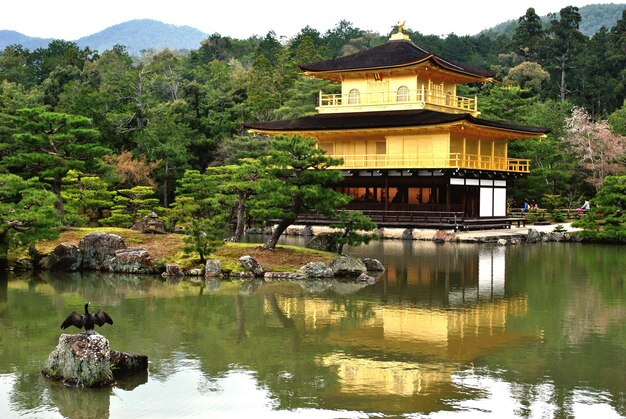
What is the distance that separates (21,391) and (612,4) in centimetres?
17659

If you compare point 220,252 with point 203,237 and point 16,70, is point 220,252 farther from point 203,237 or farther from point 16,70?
point 16,70

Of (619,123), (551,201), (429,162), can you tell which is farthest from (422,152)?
(619,123)

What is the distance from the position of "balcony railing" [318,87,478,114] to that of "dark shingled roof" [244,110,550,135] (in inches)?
18.9

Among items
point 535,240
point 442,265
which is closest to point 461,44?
point 535,240

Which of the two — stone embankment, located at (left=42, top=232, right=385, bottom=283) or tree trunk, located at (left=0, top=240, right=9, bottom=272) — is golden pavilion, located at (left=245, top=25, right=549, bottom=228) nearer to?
stone embankment, located at (left=42, top=232, right=385, bottom=283)

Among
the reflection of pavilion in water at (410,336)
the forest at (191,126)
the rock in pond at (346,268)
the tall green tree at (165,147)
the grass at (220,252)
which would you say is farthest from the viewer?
the tall green tree at (165,147)

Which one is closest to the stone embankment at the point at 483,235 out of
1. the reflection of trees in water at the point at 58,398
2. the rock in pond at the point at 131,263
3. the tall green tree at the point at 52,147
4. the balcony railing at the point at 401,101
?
the balcony railing at the point at 401,101

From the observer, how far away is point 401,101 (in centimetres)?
3847

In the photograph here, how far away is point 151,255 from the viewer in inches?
839

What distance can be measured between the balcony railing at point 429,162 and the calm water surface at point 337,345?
14760mm

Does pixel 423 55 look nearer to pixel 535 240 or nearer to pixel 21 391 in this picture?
pixel 535 240

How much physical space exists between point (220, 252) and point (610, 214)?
1790 cm

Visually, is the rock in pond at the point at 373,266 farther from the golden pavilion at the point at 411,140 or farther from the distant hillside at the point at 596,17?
the distant hillside at the point at 596,17

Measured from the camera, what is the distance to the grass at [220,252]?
20484 mm
